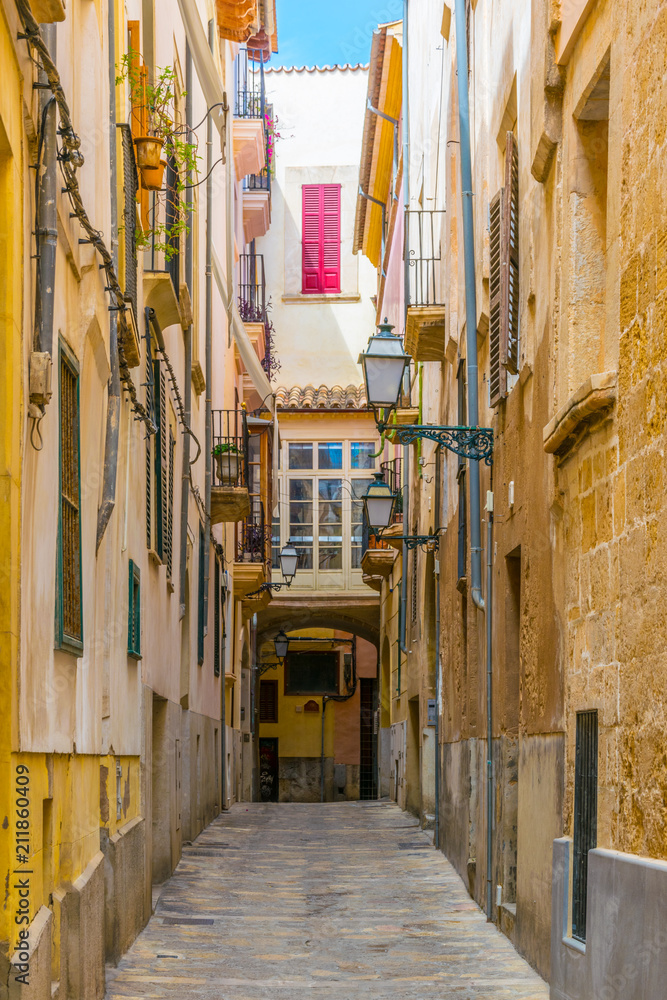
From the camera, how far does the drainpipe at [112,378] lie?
8242 mm

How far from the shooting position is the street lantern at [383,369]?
11.9 meters

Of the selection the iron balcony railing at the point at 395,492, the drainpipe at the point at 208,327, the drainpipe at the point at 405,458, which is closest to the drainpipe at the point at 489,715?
the drainpipe at the point at 208,327

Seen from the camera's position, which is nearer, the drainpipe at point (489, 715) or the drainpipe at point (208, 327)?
the drainpipe at point (489, 715)

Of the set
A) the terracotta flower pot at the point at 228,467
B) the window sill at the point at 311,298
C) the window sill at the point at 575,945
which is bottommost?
the window sill at the point at 575,945

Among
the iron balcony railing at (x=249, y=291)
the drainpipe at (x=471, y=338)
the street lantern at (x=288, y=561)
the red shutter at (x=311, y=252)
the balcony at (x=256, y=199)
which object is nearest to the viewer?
the drainpipe at (x=471, y=338)

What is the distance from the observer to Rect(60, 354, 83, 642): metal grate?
6.79m

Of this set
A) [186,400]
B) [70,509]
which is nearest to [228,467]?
[186,400]

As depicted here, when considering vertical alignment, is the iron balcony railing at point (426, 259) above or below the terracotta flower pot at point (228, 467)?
above

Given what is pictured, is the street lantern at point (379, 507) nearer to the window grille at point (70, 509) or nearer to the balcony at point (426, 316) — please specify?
the balcony at point (426, 316)

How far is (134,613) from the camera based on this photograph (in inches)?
413

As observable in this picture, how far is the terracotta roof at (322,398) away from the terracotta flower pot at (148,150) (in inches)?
919

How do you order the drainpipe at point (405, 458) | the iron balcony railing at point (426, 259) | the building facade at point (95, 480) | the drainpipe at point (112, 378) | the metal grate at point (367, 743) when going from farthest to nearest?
the metal grate at point (367, 743)
the drainpipe at point (405, 458)
the iron balcony railing at point (426, 259)
the drainpipe at point (112, 378)
the building facade at point (95, 480)

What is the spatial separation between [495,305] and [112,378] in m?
3.60

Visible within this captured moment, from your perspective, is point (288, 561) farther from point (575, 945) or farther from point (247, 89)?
point (575, 945)
